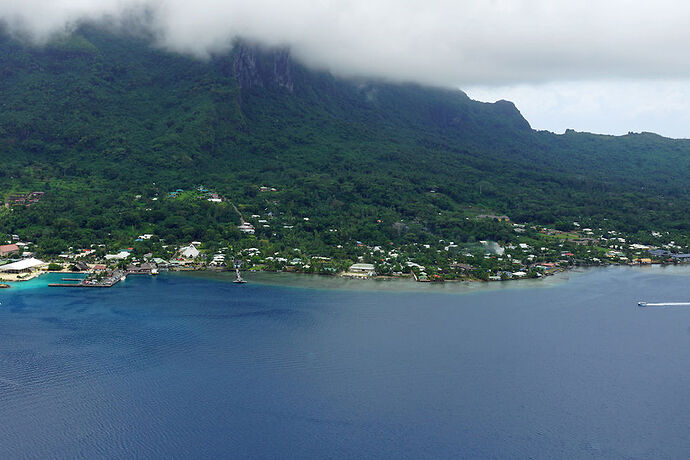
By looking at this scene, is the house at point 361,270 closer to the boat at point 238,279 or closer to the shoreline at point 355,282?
the shoreline at point 355,282

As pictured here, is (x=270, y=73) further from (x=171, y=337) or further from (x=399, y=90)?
(x=171, y=337)

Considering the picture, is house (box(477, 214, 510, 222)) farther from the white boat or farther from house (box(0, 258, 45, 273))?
house (box(0, 258, 45, 273))

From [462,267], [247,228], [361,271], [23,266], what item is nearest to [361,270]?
[361,271]

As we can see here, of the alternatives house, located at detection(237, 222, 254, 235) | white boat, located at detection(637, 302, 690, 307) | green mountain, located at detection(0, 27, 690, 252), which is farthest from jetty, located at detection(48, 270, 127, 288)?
white boat, located at detection(637, 302, 690, 307)

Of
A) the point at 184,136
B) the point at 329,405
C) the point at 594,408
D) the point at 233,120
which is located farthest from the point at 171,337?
the point at 233,120

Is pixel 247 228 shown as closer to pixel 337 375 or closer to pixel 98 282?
pixel 98 282

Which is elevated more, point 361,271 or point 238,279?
point 361,271
